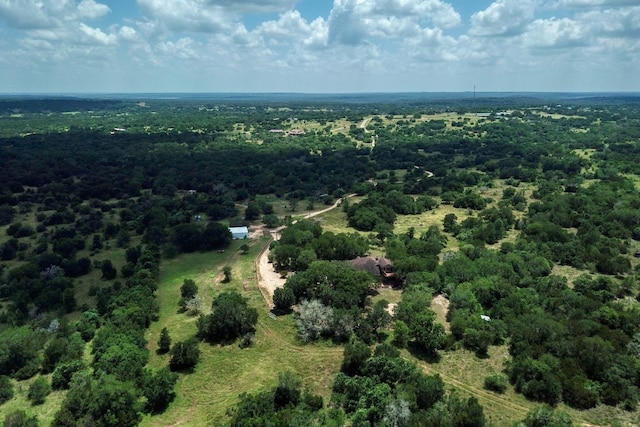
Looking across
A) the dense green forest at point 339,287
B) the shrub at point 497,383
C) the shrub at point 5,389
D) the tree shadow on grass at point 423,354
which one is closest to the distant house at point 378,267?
the dense green forest at point 339,287

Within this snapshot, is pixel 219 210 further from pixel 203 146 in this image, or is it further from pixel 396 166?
pixel 203 146

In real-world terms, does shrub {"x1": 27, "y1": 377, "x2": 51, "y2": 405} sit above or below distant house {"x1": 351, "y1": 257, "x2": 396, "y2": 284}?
below

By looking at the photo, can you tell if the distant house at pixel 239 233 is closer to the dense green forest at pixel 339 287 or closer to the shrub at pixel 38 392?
the dense green forest at pixel 339 287

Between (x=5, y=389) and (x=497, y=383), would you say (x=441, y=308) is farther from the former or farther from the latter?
(x=5, y=389)

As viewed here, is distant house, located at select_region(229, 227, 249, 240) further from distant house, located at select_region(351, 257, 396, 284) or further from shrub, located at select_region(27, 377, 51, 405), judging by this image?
shrub, located at select_region(27, 377, 51, 405)

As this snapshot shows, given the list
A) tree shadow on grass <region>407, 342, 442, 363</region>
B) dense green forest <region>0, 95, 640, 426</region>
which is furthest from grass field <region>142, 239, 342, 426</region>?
tree shadow on grass <region>407, 342, 442, 363</region>

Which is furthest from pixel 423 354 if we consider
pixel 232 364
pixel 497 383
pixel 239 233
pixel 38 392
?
pixel 239 233
